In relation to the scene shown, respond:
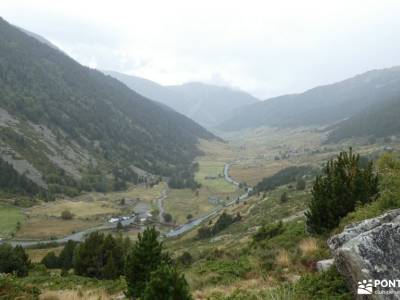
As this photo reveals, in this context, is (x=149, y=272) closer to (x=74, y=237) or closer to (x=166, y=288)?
(x=166, y=288)

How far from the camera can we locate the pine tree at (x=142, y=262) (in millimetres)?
15594

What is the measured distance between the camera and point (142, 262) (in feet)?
53.5

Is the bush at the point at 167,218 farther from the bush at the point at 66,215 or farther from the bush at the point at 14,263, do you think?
the bush at the point at 14,263

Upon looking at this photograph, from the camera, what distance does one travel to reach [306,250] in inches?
707

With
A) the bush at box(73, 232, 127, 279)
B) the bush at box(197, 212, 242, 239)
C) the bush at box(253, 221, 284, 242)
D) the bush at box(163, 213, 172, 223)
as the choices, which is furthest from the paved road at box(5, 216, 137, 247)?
the bush at box(253, 221, 284, 242)

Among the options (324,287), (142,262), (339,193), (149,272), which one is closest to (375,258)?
(324,287)

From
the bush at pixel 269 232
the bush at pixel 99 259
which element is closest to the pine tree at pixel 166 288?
the bush at pixel 269 232

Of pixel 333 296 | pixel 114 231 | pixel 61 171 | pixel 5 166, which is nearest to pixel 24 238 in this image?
pixel 114 231

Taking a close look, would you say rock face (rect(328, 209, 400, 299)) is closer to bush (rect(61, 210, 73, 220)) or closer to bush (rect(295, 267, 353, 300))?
bush (rect(295, 267, 353, 300))

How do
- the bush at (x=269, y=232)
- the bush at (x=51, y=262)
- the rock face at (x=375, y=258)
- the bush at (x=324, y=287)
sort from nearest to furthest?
the rock face at (x=375, y=258)
the bush at (x=324, y=287)
the bush at (x=269, y=232)
the bush at (x=51, y=262)

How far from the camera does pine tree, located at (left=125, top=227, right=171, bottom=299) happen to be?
15.6 m

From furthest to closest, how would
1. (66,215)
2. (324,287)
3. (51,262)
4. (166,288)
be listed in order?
(66,215), (51,262), (324,287), (166,288)

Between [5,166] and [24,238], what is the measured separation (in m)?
67.0

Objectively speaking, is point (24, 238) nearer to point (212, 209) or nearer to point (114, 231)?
point (114, 231)
